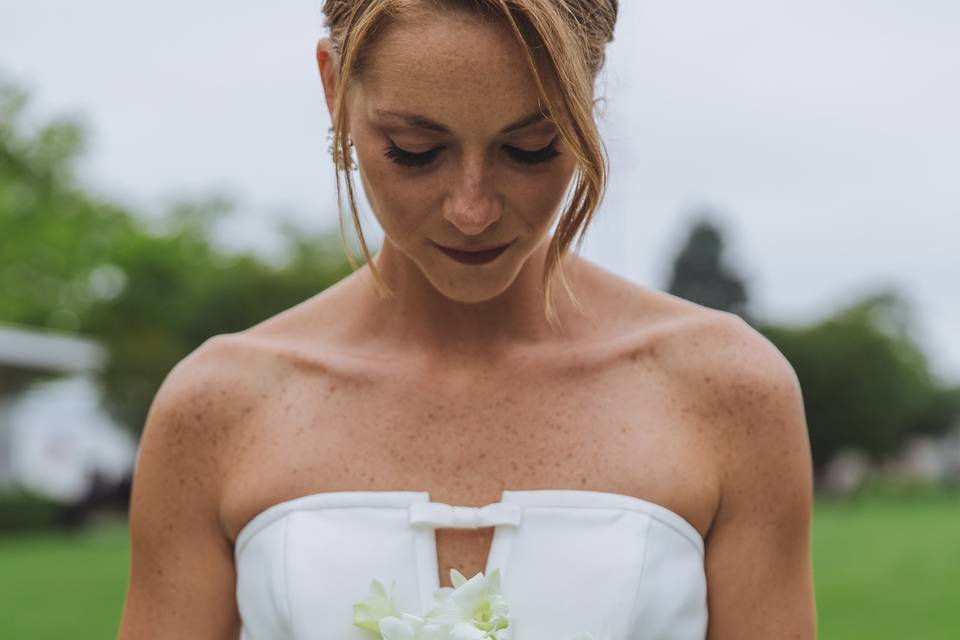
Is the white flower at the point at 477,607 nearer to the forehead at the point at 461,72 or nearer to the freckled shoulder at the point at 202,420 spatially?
the freckled shoulder at the point at 202,420

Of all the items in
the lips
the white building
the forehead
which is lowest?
the white building

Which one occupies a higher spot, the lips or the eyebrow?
the eyebrow

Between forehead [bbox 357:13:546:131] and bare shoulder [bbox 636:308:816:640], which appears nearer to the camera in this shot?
forehead [bbox 357:13:546:131]

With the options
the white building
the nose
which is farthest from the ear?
the white building

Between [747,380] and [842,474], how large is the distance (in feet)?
161

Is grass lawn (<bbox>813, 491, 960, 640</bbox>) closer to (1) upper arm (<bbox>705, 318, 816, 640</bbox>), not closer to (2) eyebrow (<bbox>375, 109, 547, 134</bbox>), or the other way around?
(1) upper arm (<bbox>705, 318, 816, 640</bbox>)

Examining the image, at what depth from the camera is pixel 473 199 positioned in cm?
243

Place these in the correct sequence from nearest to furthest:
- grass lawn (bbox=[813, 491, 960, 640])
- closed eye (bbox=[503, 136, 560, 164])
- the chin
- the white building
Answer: closed eye (bbox=[503, 136, 560, 164])
the chin
grass lawn (bbox=[813, 491, 960, 640])
the white building

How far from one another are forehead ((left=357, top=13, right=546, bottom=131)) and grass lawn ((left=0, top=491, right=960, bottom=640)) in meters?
12.7

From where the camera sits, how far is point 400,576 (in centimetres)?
272

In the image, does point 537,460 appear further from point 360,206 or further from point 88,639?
point 88,639

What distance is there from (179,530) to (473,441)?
2.07 ft

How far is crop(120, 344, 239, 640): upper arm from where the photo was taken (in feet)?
9.29

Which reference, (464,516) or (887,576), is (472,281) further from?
(887,576)
